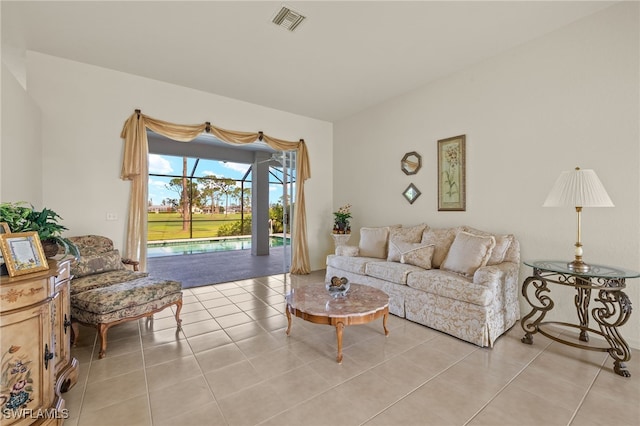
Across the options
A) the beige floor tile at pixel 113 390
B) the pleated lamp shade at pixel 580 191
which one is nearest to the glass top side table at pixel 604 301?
the pleated lamp shade at pixel 580 191

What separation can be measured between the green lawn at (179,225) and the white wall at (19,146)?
5.83 meters

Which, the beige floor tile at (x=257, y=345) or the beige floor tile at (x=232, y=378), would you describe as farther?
the beige floor tile at (x=257, y=345)

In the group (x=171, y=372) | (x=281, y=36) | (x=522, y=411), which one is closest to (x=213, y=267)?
(x=171, y=372)

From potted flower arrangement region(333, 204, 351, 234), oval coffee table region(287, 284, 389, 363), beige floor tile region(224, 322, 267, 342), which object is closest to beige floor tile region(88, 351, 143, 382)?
beige floor tile region(224, 322, 267, 342)

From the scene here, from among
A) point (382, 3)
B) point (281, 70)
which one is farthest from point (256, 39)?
point (382, 3)

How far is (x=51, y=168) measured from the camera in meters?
3.38

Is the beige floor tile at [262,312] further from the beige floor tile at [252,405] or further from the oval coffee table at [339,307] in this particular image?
the beige floor tile at [252,405]

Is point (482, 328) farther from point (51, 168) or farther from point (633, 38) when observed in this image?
point (51, 168)

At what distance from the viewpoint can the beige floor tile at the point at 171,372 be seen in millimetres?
1973

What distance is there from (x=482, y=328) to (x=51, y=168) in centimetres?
514

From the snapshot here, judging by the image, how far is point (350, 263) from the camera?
4.00 m

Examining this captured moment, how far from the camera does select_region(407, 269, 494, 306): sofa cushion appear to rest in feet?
8.25

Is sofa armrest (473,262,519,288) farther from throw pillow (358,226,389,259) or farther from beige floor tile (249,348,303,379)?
beige floor tile (249,348,303,379)

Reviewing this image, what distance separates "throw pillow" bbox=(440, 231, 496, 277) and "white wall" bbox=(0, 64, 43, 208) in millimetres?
4299
